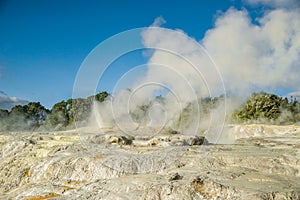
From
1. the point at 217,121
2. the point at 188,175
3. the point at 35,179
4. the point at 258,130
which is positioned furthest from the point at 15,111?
A: the point at 188,175

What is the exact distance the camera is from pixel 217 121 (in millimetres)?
37188

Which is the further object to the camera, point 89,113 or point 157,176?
point 89,113

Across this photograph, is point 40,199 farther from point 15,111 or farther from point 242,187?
point 15,111

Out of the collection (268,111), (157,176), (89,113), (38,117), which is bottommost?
(157,176)

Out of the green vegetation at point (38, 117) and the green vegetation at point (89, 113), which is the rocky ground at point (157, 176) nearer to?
the green vegetation at point (89, 113)

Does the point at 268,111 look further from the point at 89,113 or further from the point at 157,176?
the point at 157,176

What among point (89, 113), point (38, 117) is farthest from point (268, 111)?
point (38, 117)

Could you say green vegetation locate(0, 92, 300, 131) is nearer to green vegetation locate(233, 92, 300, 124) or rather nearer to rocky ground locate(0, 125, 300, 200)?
green vegetation locate(233, 92, 300, 124)

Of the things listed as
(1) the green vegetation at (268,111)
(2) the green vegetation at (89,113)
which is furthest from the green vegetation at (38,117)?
(1) the green vegetation at (268,111)

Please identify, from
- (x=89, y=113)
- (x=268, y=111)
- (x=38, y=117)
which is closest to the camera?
(x=89, y=113)

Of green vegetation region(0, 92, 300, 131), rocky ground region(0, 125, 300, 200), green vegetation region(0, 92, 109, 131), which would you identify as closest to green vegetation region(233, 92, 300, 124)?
green vegetation region(0, 92, 300, 131)

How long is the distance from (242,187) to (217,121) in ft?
94.8

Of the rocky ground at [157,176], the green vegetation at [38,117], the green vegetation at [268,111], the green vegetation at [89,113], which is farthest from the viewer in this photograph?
the green vegetation at [38,117]

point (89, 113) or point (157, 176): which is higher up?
point (89, 113)
